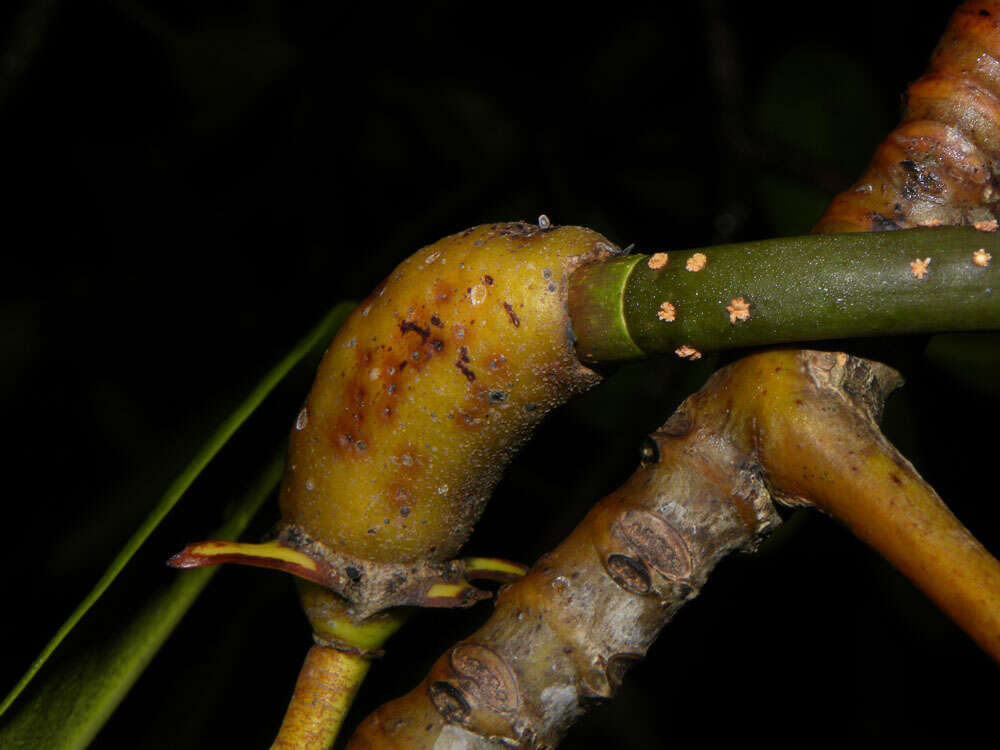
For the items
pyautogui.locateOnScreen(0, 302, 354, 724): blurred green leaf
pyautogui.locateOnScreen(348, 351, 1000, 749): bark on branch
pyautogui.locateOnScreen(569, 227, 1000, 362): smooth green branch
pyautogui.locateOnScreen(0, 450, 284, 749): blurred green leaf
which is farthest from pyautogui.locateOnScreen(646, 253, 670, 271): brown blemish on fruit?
pyautogui.locateOnScreen(0, 450, 284, 749): blurred green leaf

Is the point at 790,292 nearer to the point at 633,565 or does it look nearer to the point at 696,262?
the point at 696,262

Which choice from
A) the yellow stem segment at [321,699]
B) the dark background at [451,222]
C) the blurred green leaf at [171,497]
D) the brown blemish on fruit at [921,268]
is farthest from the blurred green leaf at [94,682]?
the dark background at [451,222]

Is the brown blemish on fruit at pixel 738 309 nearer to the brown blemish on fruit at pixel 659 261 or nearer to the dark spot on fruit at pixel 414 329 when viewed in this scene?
the brown blemish on fruit at pixel 659 261

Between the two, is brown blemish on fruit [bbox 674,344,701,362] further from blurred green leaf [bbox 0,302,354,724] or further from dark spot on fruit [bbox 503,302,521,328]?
blurred green leaf [bbox 0,302,354,724]

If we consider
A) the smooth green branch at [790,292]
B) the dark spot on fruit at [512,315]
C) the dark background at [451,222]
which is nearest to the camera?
the smooth green branch at [790,292]

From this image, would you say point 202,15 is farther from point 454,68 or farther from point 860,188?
point 860,188

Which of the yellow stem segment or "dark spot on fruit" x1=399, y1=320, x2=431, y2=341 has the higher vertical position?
"dark spot on fruit" x1=399, y1=320, x2=431, y2=341

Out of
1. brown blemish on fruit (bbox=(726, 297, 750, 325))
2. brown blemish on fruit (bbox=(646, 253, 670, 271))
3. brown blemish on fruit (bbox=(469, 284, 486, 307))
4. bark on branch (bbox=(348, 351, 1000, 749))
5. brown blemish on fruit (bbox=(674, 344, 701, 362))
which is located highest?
brown blemish on fruit (bbox=(469, 284, 486, 307))
